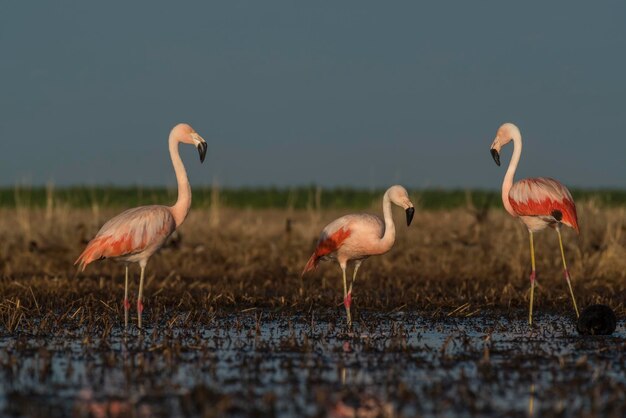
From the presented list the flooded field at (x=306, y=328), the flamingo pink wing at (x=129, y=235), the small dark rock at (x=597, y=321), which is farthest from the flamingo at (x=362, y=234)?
the small dark rock at (x=597, y=321)

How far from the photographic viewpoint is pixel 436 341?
9273mm

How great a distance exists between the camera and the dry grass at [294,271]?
1226 centimetres

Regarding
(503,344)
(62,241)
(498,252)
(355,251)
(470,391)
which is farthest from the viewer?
(62,241)

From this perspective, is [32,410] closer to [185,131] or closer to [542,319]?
[185,131]

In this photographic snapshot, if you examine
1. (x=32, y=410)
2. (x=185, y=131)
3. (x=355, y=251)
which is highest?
(x=185, y=131)

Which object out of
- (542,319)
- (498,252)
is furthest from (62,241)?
(542,319)

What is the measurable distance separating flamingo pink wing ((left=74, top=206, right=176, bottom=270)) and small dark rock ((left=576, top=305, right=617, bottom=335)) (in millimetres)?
4382

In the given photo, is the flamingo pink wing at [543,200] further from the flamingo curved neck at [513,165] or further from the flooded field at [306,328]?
the flooded field at [306,328]

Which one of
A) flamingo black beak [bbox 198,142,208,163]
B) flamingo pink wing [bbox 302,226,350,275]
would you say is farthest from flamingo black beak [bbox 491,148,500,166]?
flamingo black beak [bbox 198,142,208,163]

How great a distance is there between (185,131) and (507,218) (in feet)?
30.0

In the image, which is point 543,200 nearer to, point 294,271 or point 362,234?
point 362,234

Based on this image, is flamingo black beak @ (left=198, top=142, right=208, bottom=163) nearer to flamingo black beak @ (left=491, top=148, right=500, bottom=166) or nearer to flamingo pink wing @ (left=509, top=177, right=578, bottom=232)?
flamingo black beak @ (left=491, top=148, right=500, bottom=166)

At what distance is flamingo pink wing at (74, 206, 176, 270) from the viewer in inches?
421

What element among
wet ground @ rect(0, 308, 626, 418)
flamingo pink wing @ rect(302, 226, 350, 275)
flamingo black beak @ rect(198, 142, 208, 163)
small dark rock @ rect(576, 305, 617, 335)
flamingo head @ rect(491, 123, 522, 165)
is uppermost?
flamingo head @ rect(491, 123, 522, 165)
